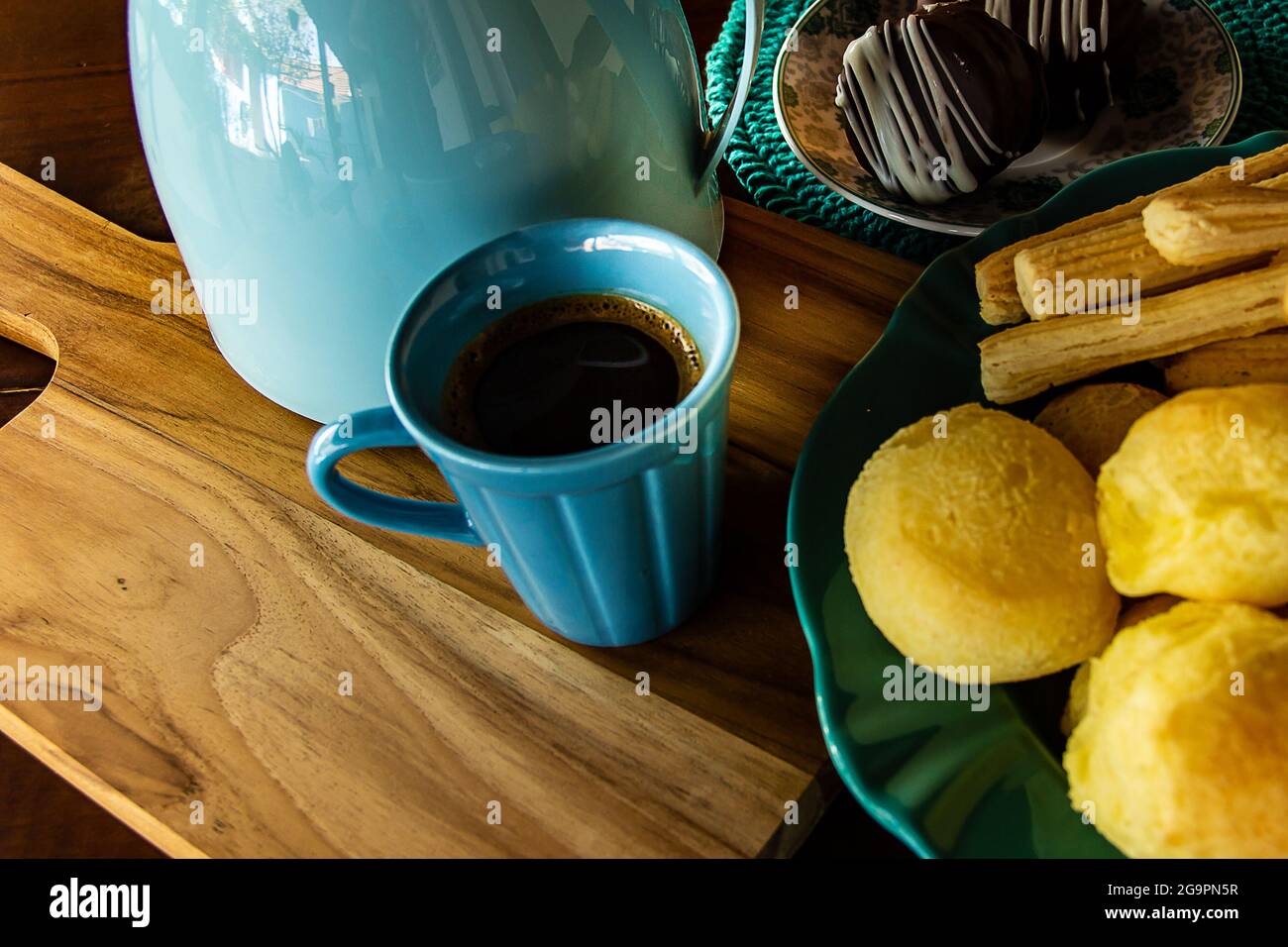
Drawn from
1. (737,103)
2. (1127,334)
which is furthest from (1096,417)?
(737,103)

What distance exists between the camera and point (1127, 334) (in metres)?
0.35

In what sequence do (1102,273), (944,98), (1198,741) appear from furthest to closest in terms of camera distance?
(944,98) < (1102,273) < (1198,741)

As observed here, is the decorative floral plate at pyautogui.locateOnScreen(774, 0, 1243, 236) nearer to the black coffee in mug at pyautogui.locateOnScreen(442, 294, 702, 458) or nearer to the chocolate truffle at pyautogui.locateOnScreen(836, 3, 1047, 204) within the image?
the chocolate truffle at pyautogui.locateOnScreen(836, 3, 1047, 204)

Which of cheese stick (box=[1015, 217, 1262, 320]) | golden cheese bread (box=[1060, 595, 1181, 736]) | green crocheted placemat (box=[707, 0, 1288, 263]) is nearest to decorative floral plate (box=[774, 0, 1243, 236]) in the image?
green crocheted placemat (box=[707, 0, 1288, 263])

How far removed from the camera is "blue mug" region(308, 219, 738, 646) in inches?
11.1

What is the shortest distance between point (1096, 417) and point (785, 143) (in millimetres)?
257

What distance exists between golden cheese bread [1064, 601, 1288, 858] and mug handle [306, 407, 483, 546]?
0.20m

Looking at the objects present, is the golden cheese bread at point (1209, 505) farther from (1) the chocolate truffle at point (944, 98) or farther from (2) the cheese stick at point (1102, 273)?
(1) the chocolate truffle at point (944, 98)

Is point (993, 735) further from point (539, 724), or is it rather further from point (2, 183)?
point (2, 183)

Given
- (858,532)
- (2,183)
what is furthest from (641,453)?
(2,183)

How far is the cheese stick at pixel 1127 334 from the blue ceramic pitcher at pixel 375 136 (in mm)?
141

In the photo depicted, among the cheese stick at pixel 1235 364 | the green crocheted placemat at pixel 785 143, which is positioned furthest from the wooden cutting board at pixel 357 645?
the cheese stick at pixel 1235 364

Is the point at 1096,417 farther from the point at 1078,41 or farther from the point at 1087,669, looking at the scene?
the point at 1078,41

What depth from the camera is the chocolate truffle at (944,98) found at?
0.46 metres
